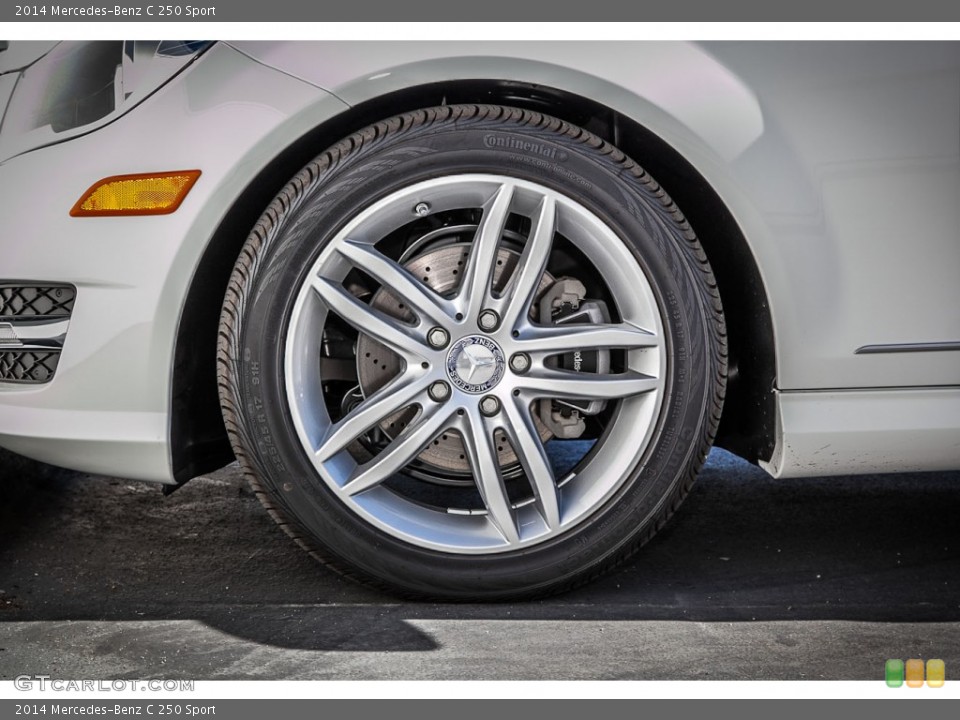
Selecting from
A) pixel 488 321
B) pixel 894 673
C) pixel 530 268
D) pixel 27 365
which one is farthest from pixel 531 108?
pixel 894 673

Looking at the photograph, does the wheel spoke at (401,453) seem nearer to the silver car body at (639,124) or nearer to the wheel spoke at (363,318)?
the wheel spoke at (363,318)

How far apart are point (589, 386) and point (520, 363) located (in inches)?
5.7

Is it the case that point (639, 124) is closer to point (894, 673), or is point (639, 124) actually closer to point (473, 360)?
point (473, 360)

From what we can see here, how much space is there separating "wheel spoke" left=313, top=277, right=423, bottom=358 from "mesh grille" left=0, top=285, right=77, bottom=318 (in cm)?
48

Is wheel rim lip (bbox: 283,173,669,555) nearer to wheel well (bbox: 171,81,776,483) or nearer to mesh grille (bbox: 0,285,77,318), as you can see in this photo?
wheel well (bbox: 171,81,776,483)

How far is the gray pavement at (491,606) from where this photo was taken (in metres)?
1.77

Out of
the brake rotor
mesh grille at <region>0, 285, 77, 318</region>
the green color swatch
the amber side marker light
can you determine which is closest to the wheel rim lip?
the brake rotor

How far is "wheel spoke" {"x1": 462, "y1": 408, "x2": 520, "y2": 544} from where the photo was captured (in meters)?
1.97

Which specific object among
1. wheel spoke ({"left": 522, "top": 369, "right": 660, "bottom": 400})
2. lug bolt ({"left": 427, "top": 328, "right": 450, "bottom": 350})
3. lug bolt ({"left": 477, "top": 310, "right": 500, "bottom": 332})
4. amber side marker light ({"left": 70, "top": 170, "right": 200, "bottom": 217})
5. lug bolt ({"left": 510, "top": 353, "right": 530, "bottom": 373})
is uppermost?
amber side marker light ({"left": 70, "top": 170, "right": 200, "bottom": 217})

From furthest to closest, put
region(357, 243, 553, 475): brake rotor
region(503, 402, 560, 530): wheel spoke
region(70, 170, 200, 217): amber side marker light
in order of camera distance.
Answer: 1. region(357, 243, 553, 475): brake rotor
2. region(503, 402, 560, 530): wheel spoke
3. region(70, 170, 200, 217): amber side marker light

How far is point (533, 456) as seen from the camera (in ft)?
6.52

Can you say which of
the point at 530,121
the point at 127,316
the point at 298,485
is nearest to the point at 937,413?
the point at 530,121

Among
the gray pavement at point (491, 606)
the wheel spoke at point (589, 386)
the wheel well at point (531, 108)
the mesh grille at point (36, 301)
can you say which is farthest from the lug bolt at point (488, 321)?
the mesh grille at point (36, 301)

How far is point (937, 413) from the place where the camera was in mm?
2010
